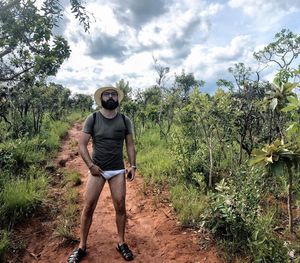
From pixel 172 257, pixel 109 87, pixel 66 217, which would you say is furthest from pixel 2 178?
pixel 172 257

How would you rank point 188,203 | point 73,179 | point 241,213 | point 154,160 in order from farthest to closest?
point 154,160 < point 73,179 < point 188,203 < point 241,213

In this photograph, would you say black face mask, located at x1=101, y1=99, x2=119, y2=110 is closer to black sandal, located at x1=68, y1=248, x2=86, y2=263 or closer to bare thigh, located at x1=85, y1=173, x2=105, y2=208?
bare thigh, located at x1=85, y1=173, x2=105, y2=208

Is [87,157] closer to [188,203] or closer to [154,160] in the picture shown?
[188,203]

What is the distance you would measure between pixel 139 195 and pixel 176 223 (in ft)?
5.34

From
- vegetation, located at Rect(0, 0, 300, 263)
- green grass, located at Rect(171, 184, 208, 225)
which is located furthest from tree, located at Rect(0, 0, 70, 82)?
green grass, located at Rect(171, 184, 208, 225)

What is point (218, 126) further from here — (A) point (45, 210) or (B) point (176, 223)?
(A) point (45, 210)

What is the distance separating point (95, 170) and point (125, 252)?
1205mm

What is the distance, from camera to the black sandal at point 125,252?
4879mm

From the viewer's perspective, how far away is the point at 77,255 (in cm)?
480

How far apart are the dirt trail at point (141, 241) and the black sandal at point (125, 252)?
8 cm

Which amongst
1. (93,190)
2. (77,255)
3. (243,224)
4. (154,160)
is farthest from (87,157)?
(154,160)

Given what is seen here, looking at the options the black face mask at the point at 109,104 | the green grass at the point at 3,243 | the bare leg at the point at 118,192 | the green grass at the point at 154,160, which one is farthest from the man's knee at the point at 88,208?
the green grass at the point at 154,160

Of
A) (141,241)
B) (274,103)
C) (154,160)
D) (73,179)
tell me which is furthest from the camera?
(154,160)

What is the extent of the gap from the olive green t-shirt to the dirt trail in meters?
1.24
